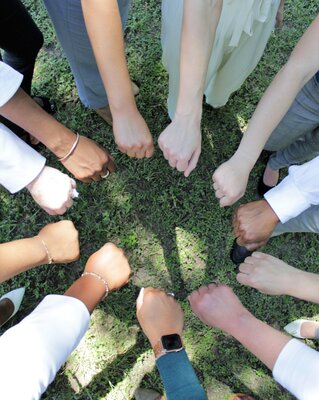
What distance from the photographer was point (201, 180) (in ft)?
7.50

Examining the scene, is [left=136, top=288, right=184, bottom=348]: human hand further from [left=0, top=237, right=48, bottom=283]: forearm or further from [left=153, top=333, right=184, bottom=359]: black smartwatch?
[left=0, top=237, right=48, bottom=283]: forearm

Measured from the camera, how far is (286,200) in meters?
1.48

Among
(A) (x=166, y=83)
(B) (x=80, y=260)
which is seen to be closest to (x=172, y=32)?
(A) (x=166, y=83)

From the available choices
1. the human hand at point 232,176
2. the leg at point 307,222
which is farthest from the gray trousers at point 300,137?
the human hand at point 232,176

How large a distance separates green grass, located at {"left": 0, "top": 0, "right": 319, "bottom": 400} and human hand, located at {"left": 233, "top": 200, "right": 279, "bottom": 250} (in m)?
0.65

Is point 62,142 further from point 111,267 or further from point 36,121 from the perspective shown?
point 111,267

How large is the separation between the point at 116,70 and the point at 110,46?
0.28 ft

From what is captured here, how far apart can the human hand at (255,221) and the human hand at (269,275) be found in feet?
0.34

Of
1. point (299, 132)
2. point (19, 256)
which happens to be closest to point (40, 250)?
point (19, 256)

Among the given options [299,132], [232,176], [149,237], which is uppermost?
[232,176]

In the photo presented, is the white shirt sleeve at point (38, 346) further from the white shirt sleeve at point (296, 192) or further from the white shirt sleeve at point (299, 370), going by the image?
the white shirt sleeve at point (296, 192)

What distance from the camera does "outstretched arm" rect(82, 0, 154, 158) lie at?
4.13 feet

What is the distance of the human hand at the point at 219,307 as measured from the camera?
167 cm

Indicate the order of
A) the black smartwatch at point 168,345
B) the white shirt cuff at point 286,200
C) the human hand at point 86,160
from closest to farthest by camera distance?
the white shirt cuff at point 286,200 → the human hand at point 86,160 → the black smartwatch at point 168,345
